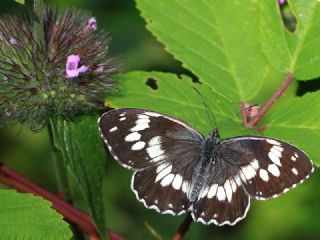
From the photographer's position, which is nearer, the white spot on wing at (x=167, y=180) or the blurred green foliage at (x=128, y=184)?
the white spot on wing at (x=167, y=180)

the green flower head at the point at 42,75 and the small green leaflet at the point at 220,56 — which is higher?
the small green leaflet at the point at 220,56

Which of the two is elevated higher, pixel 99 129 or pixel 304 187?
pixel 99 129

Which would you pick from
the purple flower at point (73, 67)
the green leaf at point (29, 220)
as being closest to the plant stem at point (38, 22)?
the purple flower at point (73, 67)

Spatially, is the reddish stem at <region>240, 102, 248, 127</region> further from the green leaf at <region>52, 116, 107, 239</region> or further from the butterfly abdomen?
the green leaf at <region>52, 116, 107, 239</region>

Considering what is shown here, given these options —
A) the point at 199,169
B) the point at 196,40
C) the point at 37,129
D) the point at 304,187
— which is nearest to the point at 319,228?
the point at 304,187

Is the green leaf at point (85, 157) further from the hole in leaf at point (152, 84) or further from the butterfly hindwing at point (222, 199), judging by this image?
the butterfly hindwing at point (222, 199)

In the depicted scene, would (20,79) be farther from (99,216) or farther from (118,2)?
(118,2)

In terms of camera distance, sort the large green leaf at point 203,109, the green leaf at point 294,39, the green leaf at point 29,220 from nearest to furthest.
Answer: the green leaf at point 29,220 → the large green leaf at point 203,109 → the green leaf at point 294,39
